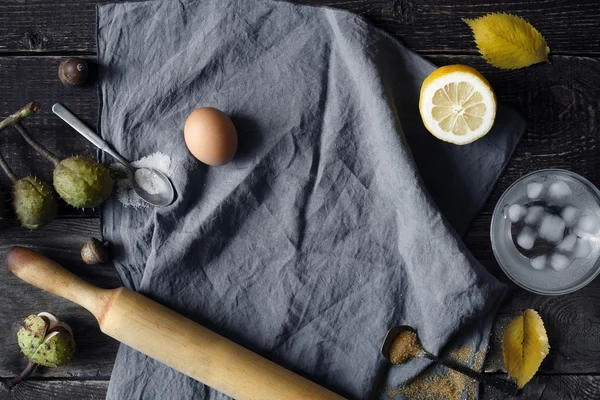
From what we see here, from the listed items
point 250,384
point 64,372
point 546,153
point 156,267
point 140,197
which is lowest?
point 64,372

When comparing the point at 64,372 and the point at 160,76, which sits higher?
the point at 160,76

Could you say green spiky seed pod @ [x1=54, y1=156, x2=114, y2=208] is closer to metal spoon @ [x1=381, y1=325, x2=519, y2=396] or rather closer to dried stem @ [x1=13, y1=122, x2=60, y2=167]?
dried stem @ [x1=13, y1=122, x2=60, y2=167]

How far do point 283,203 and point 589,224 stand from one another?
70 centimetres

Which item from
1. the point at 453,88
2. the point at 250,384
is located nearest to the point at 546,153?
the point at 453,88

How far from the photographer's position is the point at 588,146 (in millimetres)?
1499

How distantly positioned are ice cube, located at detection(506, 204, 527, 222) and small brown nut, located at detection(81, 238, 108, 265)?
3.03 ft

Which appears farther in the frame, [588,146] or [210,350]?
[588,146]

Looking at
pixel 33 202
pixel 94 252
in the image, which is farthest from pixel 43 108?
pixel 94 252

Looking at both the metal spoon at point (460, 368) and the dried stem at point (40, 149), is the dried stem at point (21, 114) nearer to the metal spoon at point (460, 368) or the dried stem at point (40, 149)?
the dried stem at point (40, 149)

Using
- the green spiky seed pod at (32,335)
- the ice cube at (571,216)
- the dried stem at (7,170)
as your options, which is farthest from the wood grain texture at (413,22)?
the green spiky seed pod at (32,335)

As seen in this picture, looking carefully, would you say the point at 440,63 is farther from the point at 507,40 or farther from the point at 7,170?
the point at 7,170

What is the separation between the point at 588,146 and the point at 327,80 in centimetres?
64

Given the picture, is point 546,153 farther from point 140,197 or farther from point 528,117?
point 140,197

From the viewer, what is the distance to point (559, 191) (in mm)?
1462
